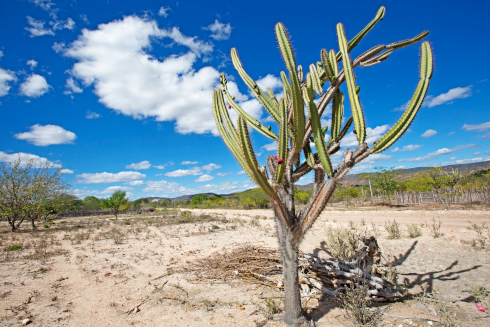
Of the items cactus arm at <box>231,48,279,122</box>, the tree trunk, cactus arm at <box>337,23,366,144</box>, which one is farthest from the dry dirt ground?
cactus arm at <box>231,48,279,122</box>

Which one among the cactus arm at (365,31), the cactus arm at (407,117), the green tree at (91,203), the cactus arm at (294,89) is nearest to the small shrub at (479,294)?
the cactus arm at (407,117)

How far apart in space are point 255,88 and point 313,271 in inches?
145

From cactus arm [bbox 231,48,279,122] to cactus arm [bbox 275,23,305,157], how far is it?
0.71 metres

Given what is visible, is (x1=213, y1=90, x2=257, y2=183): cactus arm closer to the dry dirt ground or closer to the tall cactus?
the tall cactus

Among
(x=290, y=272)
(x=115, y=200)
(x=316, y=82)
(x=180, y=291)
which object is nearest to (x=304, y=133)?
(x=316, y=82)

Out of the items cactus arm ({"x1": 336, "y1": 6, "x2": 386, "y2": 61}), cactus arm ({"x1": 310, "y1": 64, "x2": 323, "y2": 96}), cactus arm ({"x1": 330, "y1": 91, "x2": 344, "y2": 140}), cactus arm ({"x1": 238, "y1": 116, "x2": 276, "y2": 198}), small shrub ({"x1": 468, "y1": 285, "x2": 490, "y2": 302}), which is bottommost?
small shrub ({"x1": 468, "y1": 285, "x2": 490, "y2": 302})

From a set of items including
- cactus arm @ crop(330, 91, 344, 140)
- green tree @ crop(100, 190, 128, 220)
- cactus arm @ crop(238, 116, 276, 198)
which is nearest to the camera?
cactus arm @ crop(238, 116, 276, 198)

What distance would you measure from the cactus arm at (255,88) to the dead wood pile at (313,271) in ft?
9.32

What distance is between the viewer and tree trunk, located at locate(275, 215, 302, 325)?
306 cm

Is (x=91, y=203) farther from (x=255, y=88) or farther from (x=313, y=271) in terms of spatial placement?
(x=255, y=88)

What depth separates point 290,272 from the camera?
10.2ft

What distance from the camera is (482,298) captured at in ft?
11.4

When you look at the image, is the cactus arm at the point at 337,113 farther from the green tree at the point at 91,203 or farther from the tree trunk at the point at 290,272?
the green tree at the point at 91,203

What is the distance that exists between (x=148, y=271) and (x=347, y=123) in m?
5.96
